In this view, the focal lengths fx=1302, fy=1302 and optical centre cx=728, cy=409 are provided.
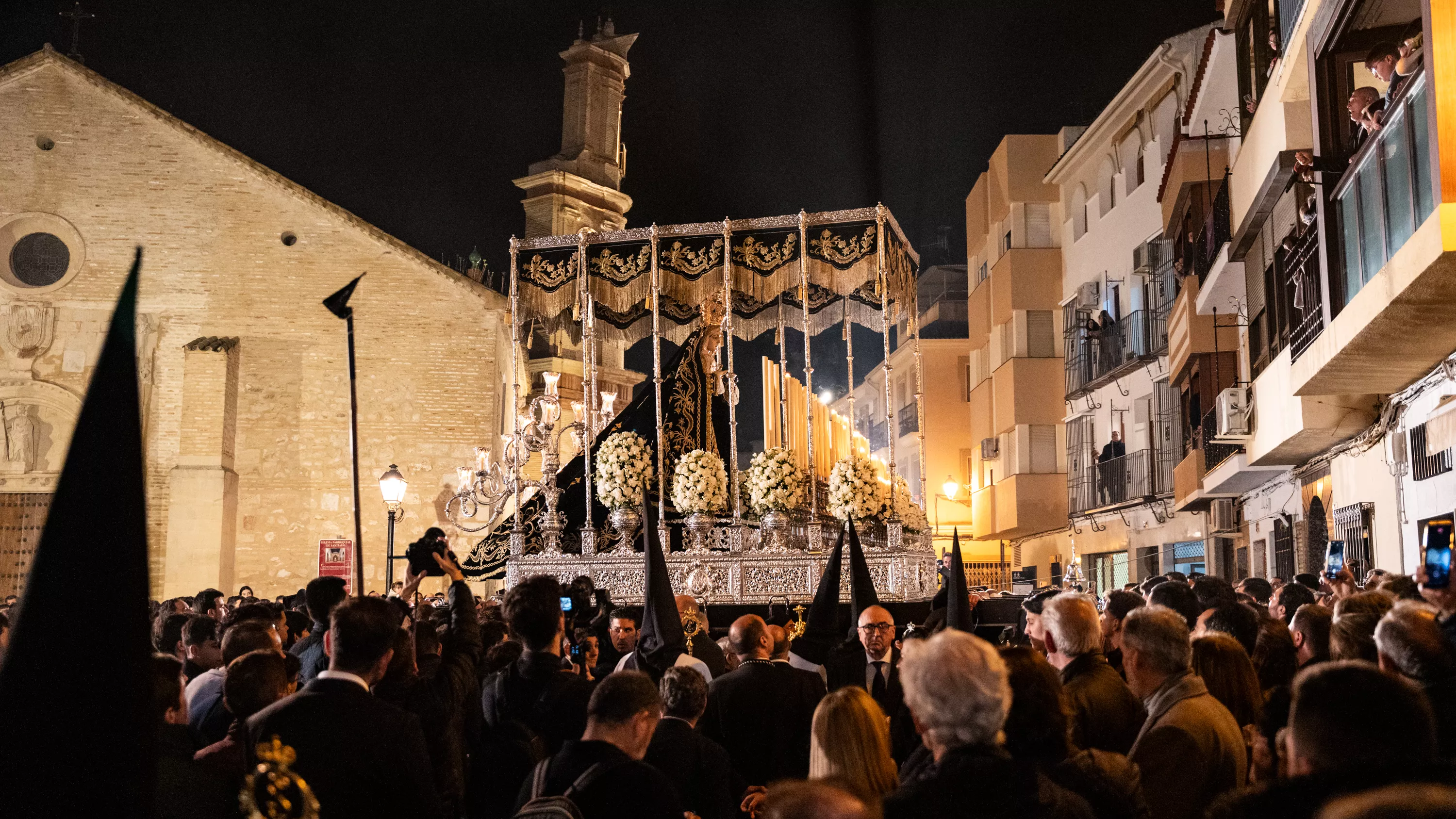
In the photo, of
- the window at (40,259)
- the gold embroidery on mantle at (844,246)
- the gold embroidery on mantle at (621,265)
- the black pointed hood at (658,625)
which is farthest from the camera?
the window at (40,259)

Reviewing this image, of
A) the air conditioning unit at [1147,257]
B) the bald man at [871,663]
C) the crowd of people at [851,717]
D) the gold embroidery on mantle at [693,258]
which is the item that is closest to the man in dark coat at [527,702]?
the crowd of people at [851,717]

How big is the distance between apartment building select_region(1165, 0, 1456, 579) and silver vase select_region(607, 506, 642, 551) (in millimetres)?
7202

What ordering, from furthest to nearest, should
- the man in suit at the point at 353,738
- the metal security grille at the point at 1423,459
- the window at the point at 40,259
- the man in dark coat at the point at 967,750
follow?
1. the window at the point at 40,259
2. the metal security grille at the point at 1423,459
3. the man in suit at the point at 353,738
4. the man in dark coat at the point at 967,750

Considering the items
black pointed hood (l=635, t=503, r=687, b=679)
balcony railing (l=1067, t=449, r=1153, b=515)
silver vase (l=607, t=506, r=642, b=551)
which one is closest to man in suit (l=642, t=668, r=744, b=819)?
black pointed hood (l=635, t=503, r=687, b=679)

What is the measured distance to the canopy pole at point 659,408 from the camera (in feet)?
48.2

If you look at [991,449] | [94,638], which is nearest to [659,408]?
[94,638]

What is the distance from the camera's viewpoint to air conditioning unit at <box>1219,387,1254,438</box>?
59.2 feet

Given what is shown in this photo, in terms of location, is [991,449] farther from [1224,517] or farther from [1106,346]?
[1224,517]

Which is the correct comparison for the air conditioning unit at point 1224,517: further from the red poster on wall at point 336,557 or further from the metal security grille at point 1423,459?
the red poster on wall at point 336,557

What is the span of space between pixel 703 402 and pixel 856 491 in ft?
11.8

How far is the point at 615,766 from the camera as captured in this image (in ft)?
12.7

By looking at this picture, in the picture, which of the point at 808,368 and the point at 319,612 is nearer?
the point at 319,612

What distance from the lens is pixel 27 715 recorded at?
9.16ft

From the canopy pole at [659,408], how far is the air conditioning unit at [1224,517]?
42.2 feet
